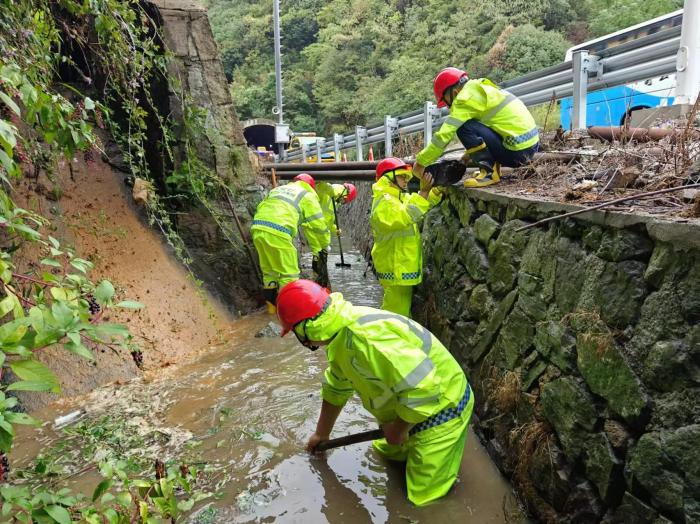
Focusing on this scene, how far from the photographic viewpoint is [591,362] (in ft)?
7.92

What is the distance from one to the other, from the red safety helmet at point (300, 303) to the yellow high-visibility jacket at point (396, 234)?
8.07 ft

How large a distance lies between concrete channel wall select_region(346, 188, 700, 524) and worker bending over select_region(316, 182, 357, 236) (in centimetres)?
374

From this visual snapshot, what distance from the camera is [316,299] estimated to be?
9.38 ft

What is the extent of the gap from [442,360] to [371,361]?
539 mm

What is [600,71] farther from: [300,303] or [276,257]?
[300,303]

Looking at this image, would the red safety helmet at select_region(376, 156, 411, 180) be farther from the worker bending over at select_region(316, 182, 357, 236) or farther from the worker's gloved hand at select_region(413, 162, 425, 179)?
the worker bending over at select_region(316, 182, 357, 236)

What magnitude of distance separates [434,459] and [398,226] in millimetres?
2716

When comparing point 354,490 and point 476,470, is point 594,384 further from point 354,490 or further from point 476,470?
point 354,490

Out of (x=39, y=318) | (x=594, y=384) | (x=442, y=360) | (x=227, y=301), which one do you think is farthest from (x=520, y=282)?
(x=227, y=301)

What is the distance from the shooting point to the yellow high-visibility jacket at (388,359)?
275 centimetres

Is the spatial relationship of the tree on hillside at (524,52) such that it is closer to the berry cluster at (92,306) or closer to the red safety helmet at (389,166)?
the red safety helmet at (389,166)

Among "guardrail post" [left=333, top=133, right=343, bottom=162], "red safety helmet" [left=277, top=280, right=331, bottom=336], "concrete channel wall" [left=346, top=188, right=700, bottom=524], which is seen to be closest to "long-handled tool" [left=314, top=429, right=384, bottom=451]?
"concrete channel wall" [left=346, top=188, right=700, bottom=524]

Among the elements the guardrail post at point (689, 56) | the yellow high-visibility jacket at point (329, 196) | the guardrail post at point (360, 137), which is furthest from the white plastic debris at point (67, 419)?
the guardrail post at point (360, 137)

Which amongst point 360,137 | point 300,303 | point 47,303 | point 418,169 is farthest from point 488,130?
point 360,137
